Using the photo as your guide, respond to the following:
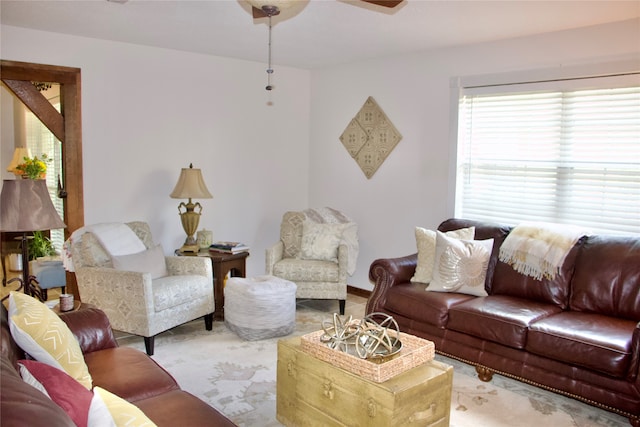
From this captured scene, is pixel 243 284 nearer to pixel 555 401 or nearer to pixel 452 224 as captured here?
pixel 452 224

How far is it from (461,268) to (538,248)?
541 millimetres

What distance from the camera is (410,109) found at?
5.04 meters

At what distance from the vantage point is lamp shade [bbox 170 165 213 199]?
4.62 meters

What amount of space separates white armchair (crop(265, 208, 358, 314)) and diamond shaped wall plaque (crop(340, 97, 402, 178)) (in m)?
Result: 0.65

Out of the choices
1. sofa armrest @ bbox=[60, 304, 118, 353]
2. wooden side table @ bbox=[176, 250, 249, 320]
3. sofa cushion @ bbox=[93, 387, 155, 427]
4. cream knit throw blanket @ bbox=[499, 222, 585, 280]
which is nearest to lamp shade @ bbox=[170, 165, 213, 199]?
wooden side table @ bbox=[176, 250, 249, 320]

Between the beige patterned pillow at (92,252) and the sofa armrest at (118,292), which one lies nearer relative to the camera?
the sofa armrest at (118,292)

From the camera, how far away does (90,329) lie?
266cm

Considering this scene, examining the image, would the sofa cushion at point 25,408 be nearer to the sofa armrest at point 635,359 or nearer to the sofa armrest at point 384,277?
the sofa armrest at point 635,359

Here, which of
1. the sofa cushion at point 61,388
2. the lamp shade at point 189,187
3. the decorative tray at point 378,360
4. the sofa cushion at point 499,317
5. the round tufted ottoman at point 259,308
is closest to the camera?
the sofa cushion at point 61,388

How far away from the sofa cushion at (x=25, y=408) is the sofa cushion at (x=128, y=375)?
95cm

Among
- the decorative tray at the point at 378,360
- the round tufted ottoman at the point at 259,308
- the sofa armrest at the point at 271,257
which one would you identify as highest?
the sofa armrest at the point at 271,257

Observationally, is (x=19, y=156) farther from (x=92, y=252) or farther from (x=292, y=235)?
(x=292, y=235)

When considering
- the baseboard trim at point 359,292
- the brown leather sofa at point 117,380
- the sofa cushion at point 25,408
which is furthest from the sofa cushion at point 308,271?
the sofa cushion at point 25,408

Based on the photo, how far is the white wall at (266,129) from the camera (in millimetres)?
4371
